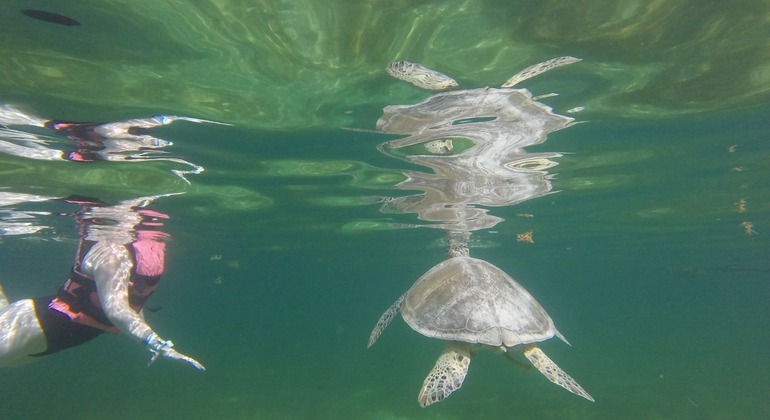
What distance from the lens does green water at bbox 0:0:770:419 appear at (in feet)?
20.7

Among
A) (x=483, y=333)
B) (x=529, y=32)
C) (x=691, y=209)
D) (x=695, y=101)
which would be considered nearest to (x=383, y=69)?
(x=529, y=32)

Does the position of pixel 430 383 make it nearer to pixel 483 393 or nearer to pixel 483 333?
pixel 483 333

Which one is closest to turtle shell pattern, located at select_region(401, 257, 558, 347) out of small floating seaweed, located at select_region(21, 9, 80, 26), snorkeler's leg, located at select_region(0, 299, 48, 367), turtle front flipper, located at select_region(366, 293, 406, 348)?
turtle front flipper, located at select_region(366, 293, 406, 348)

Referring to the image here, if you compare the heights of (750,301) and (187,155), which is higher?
(187,155)

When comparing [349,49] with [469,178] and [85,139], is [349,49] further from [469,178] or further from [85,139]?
[469,178]

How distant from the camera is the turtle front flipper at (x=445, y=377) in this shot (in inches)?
235

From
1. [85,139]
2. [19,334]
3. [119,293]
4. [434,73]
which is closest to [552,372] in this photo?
[434,73]

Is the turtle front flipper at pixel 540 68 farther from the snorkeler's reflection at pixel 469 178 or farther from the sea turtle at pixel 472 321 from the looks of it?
the sea turtle at pixel 472 321

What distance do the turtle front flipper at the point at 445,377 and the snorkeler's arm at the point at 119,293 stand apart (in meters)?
3.36

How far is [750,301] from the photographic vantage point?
10725 cm

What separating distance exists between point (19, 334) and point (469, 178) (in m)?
11.7

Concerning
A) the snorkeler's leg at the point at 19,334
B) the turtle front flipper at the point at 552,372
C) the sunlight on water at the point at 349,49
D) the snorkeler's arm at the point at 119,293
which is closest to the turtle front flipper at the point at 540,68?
the sunlight on water at the point at 349,49

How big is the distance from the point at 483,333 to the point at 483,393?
13.6 metres

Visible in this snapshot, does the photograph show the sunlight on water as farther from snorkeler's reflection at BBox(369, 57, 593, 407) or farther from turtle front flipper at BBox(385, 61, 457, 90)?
snorkeler's reflection at BBox(369, 57, 593, 407)
